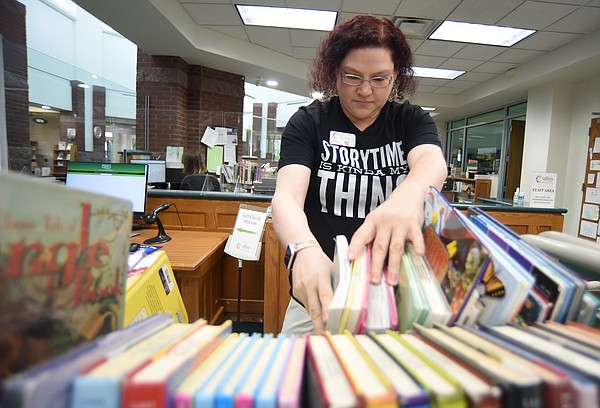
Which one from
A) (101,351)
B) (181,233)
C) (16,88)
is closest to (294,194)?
(101,351)

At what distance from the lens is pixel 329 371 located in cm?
31

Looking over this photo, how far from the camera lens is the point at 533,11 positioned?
402 cm

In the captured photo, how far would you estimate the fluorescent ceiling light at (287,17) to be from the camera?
4.44 metres

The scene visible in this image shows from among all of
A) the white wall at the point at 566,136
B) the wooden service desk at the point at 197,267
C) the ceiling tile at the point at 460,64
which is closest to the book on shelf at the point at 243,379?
the wooden service desk at the point at 197,267

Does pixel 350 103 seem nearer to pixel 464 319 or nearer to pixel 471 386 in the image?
pixel 464 319

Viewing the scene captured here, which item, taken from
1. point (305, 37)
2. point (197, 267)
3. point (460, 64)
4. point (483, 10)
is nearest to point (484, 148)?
point (460, 64)

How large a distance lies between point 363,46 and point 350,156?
295 millimetres

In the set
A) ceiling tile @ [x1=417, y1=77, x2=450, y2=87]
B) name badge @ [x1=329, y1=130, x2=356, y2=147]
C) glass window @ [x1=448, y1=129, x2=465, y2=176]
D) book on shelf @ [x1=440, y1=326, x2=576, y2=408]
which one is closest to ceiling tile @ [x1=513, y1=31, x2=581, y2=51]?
ceiling tile @ [x1=417, y1=77, x2=450, y2=87]

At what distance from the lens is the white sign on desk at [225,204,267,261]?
6.58 ft

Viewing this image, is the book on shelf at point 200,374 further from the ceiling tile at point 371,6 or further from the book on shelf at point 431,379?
the ceiling tile at point 371,6

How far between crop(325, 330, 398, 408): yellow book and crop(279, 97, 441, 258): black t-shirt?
62 cm

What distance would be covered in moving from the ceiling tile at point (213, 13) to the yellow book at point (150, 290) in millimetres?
4591

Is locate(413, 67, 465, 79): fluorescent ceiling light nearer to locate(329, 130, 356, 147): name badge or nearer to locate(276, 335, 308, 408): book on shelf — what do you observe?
locate(329, 130, 356, 147): name badge

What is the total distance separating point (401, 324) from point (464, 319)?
8 centimetres
